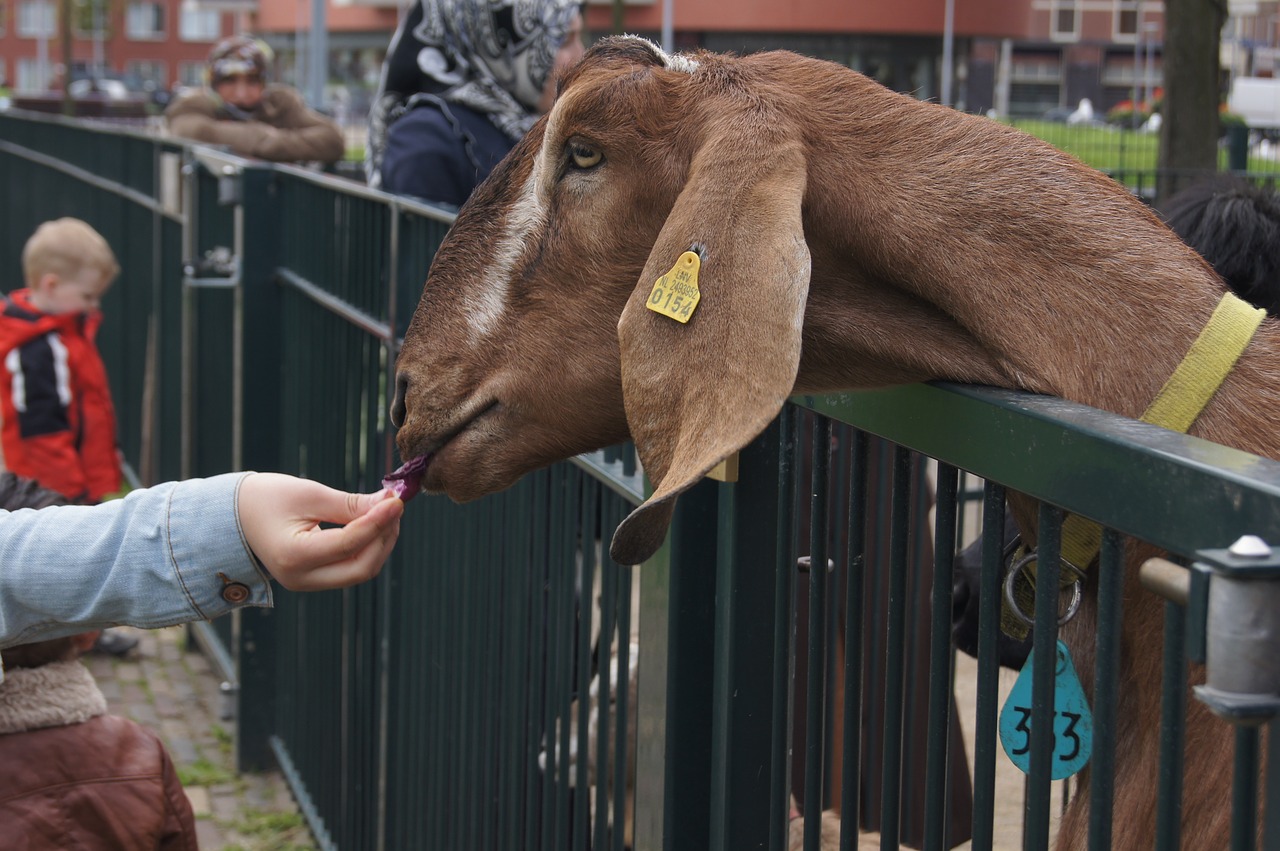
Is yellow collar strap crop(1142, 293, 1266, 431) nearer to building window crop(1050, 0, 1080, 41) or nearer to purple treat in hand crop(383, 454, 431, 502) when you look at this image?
purple treat in hand crop(383, 454, 431, 502)

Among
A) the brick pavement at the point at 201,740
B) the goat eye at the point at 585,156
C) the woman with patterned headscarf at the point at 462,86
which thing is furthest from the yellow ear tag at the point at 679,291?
the brick pavement at the point at 201,740

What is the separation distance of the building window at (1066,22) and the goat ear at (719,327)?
2739 inches

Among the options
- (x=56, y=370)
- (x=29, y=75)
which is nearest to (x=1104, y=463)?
(x=56, y=370)

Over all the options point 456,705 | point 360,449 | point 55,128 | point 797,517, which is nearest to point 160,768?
point 456,705

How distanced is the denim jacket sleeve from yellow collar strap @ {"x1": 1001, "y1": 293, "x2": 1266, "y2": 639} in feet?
3.80

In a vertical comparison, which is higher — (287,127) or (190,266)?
(287,127)

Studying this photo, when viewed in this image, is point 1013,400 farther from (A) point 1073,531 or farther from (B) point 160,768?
(B) point 160,768

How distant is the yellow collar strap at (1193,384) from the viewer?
203cm

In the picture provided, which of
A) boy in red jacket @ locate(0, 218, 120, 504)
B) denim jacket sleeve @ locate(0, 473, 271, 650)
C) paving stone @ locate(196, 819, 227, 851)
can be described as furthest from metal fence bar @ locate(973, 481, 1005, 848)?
boy in red jacket @ locate(0, 218, 120, 504)

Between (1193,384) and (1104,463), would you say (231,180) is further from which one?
(1104,463)

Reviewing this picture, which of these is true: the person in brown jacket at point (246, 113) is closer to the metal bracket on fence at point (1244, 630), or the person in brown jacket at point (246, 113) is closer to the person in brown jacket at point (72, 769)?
the person in brown jacket at point (72, 769)

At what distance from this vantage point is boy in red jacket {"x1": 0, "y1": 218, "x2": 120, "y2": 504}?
22.2 ft

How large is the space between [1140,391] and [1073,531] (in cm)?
22

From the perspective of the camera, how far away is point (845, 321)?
222 centimetres
